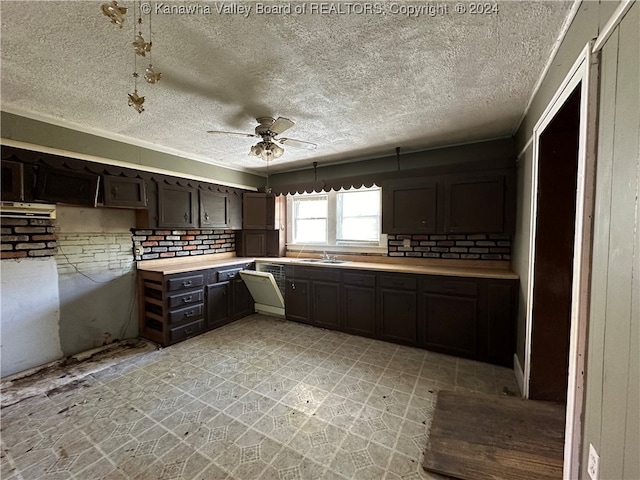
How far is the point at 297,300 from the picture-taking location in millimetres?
3883

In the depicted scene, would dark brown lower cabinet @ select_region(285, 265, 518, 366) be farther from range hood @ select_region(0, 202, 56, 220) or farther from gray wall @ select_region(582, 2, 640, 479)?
range hood @ select_region(0, 202, 56, 220)

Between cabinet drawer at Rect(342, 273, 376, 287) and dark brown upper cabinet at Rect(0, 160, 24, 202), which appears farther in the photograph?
cabinet drawer at Rect(342, 273, 376, 287)

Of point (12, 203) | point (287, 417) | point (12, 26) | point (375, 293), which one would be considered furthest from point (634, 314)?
point (12, 203)

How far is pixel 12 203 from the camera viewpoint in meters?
2.34

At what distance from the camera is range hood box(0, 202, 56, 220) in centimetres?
233

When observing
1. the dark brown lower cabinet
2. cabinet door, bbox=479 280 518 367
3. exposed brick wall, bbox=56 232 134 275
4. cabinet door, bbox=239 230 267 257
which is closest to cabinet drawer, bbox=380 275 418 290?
the dark brown lower cabinet

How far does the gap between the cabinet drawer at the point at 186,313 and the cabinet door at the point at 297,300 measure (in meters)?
1.18

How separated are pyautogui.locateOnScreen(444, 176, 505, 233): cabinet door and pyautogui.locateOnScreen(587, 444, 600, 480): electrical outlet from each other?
7.19ft

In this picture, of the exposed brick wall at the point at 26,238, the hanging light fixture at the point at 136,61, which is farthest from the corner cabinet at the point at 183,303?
the hanging light fixture at the point at 136,61

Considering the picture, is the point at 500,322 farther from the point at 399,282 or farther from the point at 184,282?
the point at 184,282

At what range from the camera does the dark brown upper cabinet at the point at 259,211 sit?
4.47 meters

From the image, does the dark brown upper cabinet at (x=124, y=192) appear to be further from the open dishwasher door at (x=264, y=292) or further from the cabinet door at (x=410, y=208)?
the cabinet door at (x=410, y=208)

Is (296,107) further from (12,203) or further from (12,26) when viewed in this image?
(12,203)

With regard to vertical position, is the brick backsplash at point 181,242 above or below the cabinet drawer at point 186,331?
above
